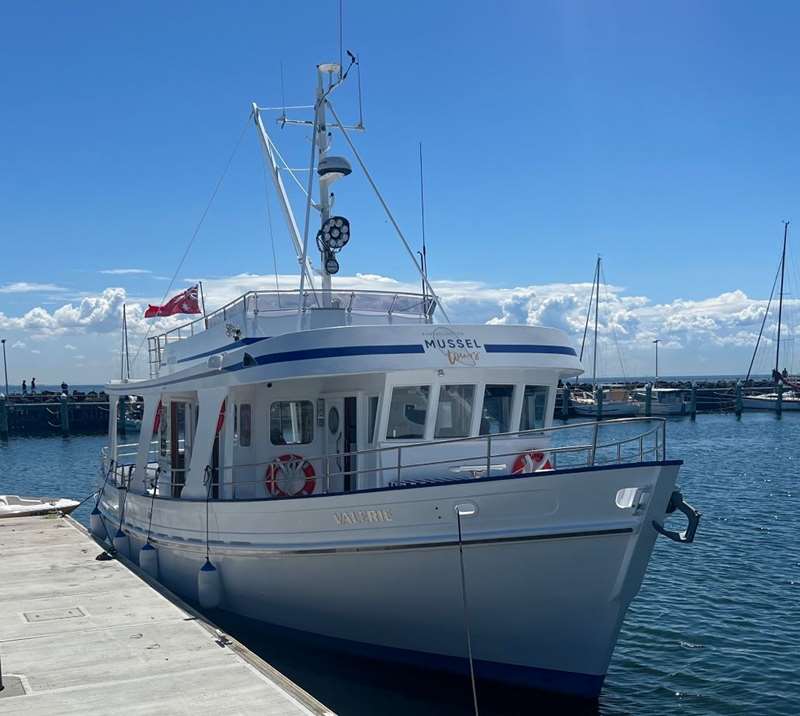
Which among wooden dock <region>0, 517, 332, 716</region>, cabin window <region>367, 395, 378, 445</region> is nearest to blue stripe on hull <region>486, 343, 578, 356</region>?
cabin window <region>367, 395, 378, 445</region>

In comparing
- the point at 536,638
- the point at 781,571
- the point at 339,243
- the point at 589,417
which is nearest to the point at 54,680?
the point at 536,638

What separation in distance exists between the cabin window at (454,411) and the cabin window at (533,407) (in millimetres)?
800

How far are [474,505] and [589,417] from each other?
61258 mm

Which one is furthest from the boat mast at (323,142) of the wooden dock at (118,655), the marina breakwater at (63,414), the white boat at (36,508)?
the marina breakwater at (63,414)

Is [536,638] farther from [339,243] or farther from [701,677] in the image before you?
[339,243]

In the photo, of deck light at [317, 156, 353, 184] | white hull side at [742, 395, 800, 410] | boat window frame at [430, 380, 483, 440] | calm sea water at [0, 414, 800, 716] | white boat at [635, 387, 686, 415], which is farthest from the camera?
white hull side at [742, 395, 800, 410]

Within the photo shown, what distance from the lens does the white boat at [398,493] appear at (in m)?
8.72

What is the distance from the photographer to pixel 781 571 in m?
16.4

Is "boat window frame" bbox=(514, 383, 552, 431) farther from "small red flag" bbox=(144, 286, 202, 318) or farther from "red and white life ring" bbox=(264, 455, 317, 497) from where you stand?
"small red flag" bbox=(144, 286, 202, 318)

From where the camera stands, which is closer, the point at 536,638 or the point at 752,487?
the point at 536,638

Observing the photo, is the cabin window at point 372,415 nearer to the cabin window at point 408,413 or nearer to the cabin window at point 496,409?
the cabin window at point 408,413

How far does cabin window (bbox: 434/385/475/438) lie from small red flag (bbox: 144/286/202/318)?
21.1 feet

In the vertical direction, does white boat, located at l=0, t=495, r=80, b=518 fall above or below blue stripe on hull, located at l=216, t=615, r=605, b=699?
Result: above

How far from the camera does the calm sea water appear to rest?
980 cm
